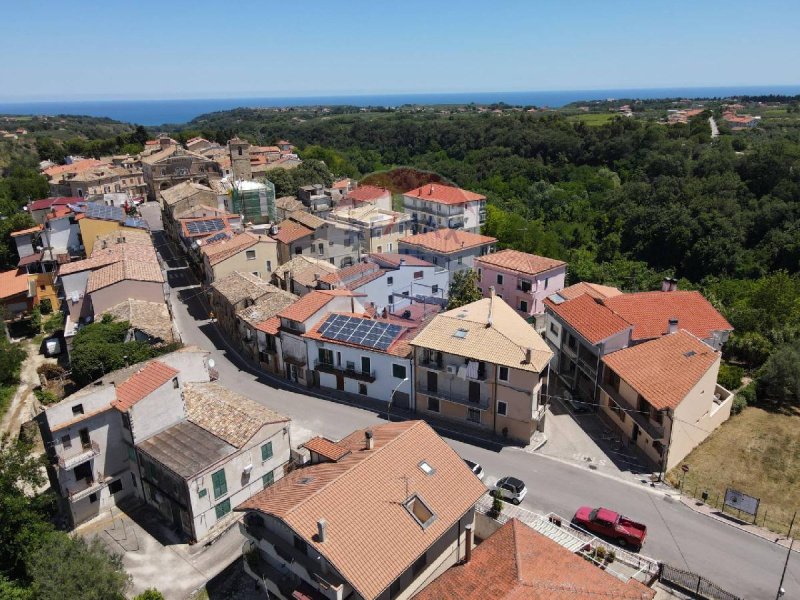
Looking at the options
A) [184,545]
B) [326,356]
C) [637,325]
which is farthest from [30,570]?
[637,325]

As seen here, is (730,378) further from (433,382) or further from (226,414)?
(226,414)

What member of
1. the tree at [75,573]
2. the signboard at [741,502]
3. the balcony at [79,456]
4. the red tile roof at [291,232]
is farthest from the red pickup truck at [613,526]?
the red tile roof at [291,232]

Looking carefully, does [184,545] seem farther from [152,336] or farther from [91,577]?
[152,336]

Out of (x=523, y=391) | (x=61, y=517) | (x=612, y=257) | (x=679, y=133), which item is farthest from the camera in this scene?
(x=679, y=133)

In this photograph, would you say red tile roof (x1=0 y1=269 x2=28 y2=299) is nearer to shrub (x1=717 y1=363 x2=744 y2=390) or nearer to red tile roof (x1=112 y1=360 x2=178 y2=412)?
red tile roof (x1=112 y1=360 x2=178 y2=412)

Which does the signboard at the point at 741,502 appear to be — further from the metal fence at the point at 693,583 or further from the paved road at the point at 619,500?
the metal fence at the point at 693,583

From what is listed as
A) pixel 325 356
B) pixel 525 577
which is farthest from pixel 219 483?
pixel 525 577

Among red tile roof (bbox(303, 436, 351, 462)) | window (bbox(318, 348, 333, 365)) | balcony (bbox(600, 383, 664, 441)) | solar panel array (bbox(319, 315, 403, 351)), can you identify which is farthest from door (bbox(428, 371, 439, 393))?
red tile roof (bbox(303, 436, 351, 462))

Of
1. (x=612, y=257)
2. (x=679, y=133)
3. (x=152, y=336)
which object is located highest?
(x=679, y=133)
